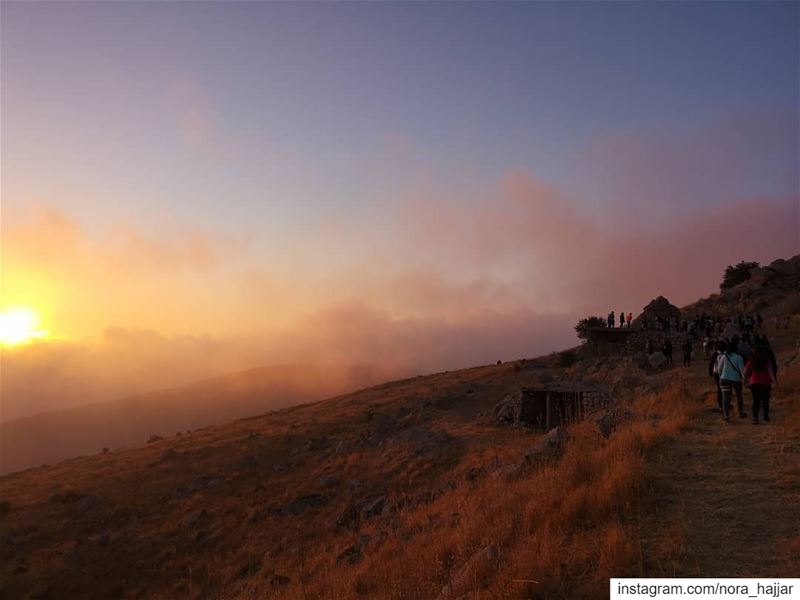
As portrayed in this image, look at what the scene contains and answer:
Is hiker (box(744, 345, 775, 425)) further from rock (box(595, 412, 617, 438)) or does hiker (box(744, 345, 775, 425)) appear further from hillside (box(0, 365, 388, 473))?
hillside (box(0, 365, 388, 473))

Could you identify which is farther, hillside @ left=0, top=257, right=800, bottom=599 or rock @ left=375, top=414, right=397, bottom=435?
rock @ left=375, top=414, right=397, bottom=435

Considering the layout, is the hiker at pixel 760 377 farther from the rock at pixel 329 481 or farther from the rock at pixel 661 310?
the rock at pixel 661 310

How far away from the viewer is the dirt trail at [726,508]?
598 cm

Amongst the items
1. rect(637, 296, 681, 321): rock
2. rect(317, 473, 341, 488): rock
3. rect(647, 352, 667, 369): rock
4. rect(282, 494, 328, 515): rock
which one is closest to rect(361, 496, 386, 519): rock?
rect(282, 494, 328, 515): rock

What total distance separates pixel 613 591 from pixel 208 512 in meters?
22.5

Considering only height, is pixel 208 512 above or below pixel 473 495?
below

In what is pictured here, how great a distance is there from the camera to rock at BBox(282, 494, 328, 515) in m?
21.2

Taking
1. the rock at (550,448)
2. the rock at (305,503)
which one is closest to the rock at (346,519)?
the rock at (305,503)

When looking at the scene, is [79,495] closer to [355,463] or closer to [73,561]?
[73,561]

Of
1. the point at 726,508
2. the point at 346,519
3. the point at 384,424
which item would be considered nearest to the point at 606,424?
the point at 726,508

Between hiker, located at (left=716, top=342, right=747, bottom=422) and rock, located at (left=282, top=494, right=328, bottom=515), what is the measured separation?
49.8ft

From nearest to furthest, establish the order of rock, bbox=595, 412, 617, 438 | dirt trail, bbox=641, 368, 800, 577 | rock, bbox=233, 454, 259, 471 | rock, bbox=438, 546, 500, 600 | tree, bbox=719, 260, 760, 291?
dirt trail, bbox=641, 368, 800, 577
rock, bbox=438, 546, 500, 600
rock, bbox=595, 412, 617, 438
rock, bbox=233, 454, 259, 471
tree, bbox=719, 260, 760, 291

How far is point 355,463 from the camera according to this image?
25.3m

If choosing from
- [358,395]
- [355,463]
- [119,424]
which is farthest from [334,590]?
[119,424]
